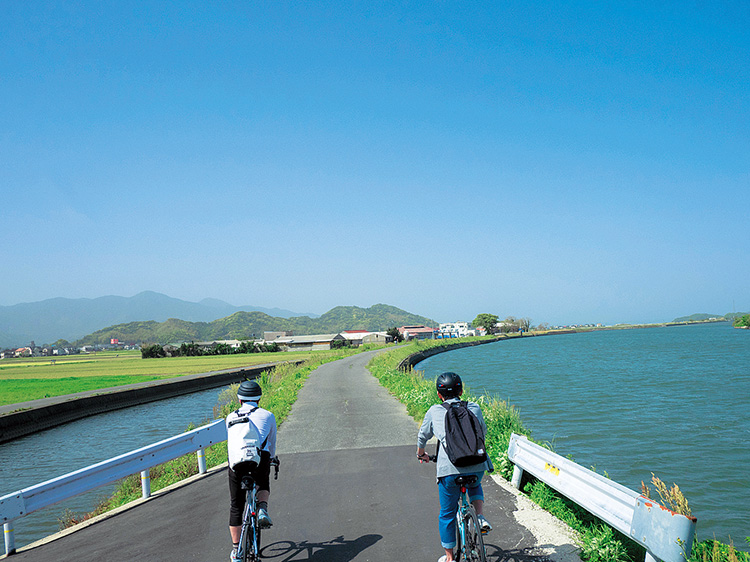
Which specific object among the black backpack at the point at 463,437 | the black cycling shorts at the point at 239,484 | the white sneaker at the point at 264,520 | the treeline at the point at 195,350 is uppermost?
the black backpack at the point at 463,437

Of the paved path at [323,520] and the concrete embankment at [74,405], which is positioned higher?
the paved path at [323,520]

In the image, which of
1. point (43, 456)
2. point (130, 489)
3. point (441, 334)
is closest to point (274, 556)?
point (130, 489)

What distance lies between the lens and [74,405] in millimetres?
29500

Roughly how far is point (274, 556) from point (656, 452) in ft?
40.8

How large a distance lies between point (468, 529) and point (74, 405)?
31.7 meters

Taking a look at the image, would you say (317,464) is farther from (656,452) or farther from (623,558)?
(656,452)

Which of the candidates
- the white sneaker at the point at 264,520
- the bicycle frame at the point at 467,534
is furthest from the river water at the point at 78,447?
the bicycle frame at the point at 467,534

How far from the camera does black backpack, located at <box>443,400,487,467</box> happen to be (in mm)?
4266

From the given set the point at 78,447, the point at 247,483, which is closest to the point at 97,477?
the point at 247,483

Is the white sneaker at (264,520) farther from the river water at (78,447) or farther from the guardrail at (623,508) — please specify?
the river water at (78,447)

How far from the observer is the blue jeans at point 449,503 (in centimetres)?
447

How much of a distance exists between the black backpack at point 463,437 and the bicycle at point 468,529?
0.22 metres

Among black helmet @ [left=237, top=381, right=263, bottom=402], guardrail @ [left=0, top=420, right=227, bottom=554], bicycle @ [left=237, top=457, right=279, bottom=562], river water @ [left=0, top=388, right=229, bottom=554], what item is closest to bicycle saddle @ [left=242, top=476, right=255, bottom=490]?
bicycle @ [left=237, top=457, right=279, bottom=562]

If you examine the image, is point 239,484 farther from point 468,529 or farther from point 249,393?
point 468,529
